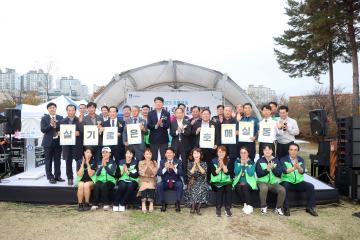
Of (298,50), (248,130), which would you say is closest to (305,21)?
(298,50)

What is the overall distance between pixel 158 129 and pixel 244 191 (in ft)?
6.49

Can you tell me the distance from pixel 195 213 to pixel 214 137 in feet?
4.63

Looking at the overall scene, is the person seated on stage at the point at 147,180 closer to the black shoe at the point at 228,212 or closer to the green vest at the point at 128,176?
the green vest at the point at 128,176

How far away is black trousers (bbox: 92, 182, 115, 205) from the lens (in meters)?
5.61

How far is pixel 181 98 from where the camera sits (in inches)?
429

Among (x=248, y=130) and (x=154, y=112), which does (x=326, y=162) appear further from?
(x=154, y=112)

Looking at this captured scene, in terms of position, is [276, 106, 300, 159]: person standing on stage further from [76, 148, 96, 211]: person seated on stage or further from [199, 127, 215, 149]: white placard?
[76, 148, 96, 211]: person seated on stage

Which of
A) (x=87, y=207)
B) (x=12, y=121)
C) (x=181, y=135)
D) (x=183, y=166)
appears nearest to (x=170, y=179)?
(x=183, y=166)

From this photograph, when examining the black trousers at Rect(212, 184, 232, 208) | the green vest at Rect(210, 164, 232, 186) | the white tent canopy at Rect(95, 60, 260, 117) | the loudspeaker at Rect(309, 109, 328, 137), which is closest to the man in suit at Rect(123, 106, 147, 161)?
the green vest at Rect(210, 164, 232, 186)

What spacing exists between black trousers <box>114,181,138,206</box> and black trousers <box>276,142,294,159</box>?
284 cm

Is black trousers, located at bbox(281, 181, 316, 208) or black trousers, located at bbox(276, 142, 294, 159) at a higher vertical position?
black trousers, located at bbox(276, 142, 294, 159)

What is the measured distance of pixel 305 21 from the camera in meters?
18.1

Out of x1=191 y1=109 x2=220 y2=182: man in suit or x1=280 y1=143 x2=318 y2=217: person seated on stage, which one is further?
x1=191 y1=109 x2=220 y2=182: man in suit

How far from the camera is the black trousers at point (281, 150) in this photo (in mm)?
6198
